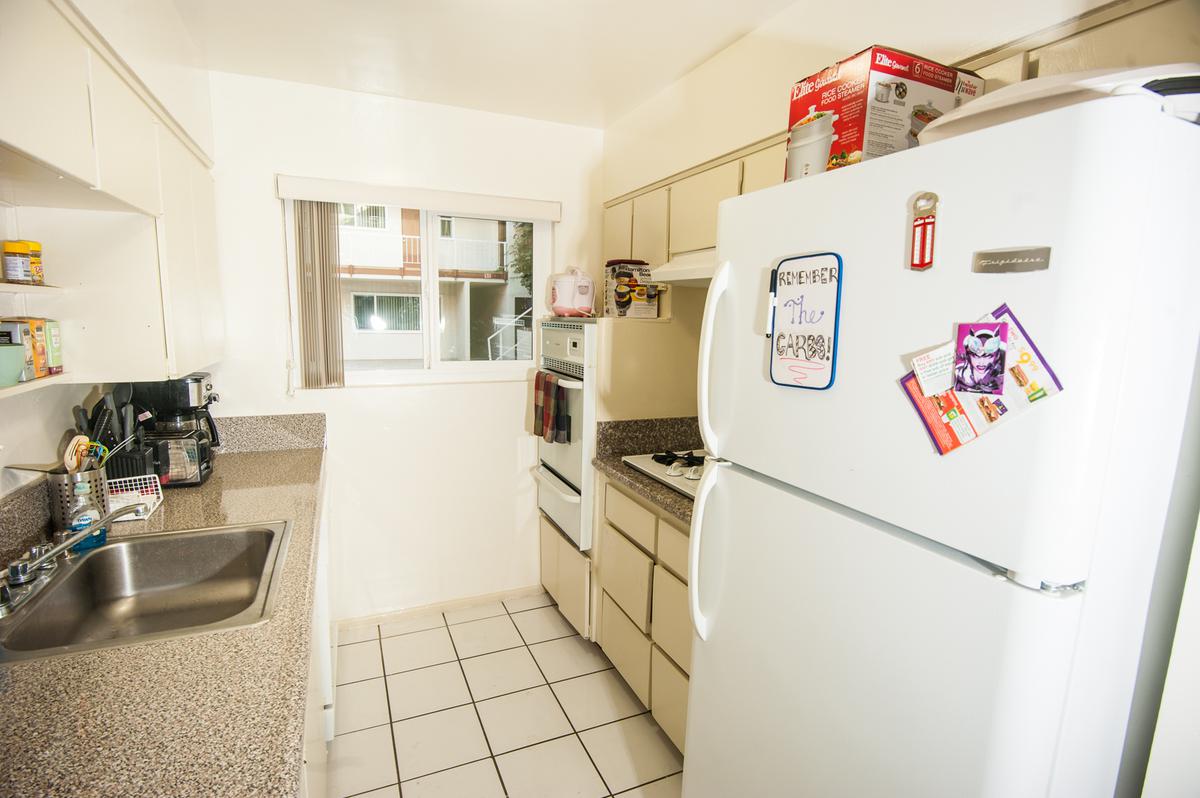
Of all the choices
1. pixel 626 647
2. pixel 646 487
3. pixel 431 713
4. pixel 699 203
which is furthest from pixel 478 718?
pixel 699 203

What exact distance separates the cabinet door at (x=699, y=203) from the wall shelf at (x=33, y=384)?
1998 millimetres

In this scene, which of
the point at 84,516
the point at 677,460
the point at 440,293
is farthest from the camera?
the point at 440,293

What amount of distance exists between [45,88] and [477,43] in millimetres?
1377

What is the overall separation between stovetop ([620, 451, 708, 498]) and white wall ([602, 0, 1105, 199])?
120 centimetres

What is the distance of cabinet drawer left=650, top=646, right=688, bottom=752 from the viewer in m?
1.85

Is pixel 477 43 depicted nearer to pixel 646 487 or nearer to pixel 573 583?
pixel 646 487

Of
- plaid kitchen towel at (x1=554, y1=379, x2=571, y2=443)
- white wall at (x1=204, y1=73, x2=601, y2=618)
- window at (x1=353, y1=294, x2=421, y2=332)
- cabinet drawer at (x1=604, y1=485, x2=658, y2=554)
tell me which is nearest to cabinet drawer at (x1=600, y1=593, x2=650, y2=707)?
cabinet drawer at (x1=604, y1=485, x2=658, y2=554)

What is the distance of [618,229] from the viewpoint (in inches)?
112

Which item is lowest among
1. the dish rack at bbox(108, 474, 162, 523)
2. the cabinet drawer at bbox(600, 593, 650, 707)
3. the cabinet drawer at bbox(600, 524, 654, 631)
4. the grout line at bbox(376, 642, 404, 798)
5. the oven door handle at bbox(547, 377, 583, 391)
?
the grout line at bbox(376, 642, 404, 798)

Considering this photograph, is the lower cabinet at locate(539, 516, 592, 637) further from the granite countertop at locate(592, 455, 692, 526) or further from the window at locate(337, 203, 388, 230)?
the window at locate(337, 203, 388, 230)

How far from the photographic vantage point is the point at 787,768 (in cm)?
107

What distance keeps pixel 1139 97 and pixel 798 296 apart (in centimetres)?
48

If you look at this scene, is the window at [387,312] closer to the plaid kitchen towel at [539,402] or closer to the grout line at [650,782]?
the plaid kitchen towel at [539,402]

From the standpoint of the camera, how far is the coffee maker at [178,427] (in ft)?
6.30
